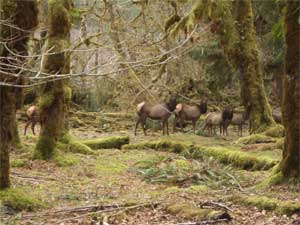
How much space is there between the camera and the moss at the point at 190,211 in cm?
766

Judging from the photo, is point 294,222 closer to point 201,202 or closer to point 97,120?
point 201,202

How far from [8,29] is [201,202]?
392 centimetres

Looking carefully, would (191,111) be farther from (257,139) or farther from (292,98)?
(292,98)

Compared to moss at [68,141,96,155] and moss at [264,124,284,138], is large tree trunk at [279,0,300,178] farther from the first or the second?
moss at [68,141,96,155]

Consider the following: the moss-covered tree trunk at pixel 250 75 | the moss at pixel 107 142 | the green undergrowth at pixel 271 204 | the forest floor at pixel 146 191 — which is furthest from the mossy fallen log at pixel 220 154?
the green undergrowth at pixel 271 204

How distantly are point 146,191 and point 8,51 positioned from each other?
3.85 meters

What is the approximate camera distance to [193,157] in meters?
15.1

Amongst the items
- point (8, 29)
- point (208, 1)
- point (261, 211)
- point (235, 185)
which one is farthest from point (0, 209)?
point (208, 1)

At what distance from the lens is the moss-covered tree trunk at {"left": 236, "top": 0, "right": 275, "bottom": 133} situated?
1653cm

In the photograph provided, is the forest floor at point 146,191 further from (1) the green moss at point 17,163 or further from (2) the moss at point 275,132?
(2) the moss at point 275,132

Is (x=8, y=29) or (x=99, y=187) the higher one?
(x=8, y=29)

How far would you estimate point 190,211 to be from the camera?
26.2ft

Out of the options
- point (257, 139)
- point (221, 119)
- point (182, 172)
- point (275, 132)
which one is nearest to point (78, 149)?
point (182, 172)

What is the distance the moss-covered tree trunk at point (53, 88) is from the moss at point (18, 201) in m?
4.35
